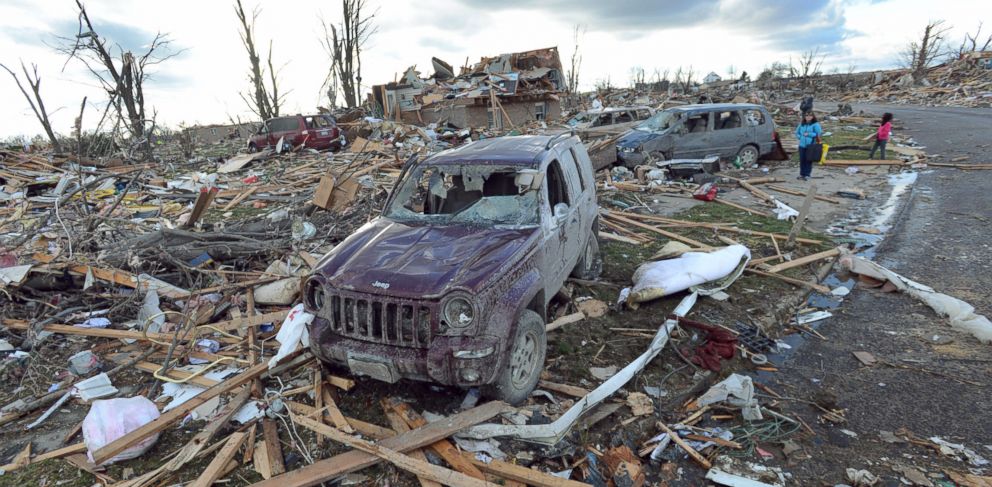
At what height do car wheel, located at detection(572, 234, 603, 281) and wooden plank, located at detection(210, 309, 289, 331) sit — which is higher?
car wheel, located at detection(572, 234, 603, 281)

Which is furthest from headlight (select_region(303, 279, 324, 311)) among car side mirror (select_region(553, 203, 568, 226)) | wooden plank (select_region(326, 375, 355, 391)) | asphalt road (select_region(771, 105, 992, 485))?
asphalt road (select_region(771, 105, 992, 485))

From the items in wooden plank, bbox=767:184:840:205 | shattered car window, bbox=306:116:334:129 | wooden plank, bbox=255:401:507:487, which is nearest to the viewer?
wooden plank, bbox=255:401:507:487

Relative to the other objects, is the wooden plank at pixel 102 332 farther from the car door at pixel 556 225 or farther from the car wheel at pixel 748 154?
the car wheel at pixel 748 154

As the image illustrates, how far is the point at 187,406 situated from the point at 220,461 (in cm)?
77

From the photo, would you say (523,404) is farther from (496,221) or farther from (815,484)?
(815,484)

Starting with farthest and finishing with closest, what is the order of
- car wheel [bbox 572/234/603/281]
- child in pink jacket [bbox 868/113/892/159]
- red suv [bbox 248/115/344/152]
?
red suv [bbox 248/115/344/152]
child in pink jacket [bbox 868/113/892/159]
car wheel [bbox 572/234/603/281]

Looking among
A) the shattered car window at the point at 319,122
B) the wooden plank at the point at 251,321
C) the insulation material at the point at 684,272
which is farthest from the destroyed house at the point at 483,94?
the wooden plank at the point at 251,321

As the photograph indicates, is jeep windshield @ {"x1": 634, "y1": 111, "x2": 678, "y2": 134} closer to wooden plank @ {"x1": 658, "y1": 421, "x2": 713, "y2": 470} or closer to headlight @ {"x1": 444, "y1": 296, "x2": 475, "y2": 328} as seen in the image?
wooden plank @ {"x1": 658, "y1": 421, "x2": 713, "y2": 470}

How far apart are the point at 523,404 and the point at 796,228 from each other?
5.56 metres

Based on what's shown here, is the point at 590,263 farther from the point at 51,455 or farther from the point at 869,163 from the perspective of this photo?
the point at 869,163

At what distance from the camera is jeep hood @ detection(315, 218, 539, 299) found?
136 inches

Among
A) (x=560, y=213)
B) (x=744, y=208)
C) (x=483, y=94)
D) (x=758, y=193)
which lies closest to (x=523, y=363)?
(x=560, y=213)

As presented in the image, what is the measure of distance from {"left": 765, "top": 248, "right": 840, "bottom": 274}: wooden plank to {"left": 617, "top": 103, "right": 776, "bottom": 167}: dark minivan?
672cm

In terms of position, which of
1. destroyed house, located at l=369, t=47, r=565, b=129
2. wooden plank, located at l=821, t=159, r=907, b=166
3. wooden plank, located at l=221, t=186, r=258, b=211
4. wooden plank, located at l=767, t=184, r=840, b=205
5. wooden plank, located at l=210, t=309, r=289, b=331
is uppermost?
destroyed house, located at l=369, t=47, r=565, b=129
